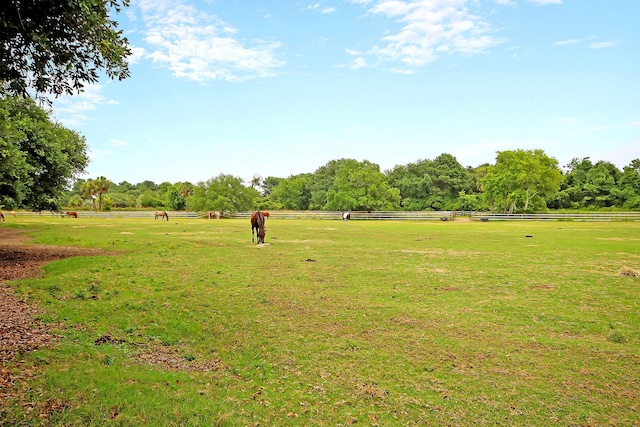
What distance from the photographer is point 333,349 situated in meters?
6.15

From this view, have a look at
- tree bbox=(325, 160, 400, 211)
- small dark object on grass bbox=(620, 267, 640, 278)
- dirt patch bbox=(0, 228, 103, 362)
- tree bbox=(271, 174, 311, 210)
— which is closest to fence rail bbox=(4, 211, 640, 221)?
tree bbox=(325, 160, 400, 211)

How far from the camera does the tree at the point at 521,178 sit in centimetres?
5444

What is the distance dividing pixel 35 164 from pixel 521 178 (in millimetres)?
54869

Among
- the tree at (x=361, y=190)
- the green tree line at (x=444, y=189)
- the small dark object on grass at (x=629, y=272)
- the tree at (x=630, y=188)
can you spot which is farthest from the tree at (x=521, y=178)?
the small dark object on grass at (x=629, y=272)

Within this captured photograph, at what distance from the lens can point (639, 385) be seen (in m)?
5.01

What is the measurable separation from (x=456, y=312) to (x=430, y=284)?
8.96 feet

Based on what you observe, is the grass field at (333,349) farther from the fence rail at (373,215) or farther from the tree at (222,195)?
the tree at (222,195)

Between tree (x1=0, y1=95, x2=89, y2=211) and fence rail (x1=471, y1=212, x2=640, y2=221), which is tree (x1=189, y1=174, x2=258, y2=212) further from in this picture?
tree (x1=0, y1=95, x2=89, y2=211)

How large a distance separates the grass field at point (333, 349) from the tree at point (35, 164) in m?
4.19

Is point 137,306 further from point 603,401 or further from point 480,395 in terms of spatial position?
point 603,401

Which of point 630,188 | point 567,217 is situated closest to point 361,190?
point 567,217

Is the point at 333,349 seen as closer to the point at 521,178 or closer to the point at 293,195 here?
the point at 521,178

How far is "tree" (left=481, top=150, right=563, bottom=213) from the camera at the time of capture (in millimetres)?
54438

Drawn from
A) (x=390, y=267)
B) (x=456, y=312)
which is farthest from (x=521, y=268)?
(x=456, y=312)
